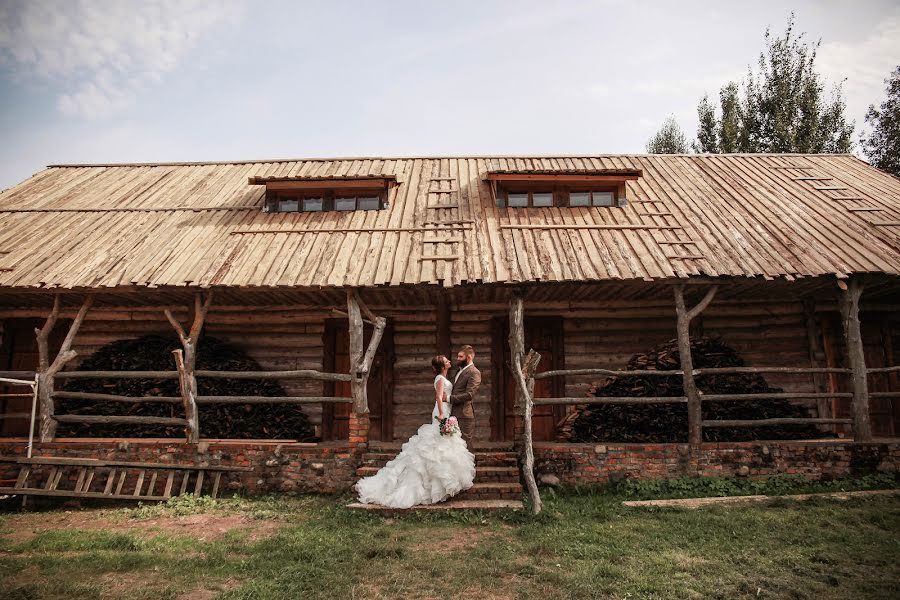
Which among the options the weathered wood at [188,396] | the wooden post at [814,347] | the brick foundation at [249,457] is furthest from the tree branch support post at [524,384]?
the wooden post at [814,347]

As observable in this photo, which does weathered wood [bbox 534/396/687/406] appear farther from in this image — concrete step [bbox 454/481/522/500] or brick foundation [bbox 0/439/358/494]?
brick foundation [bbox 0/439/358/494]

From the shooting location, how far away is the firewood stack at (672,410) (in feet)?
30.6

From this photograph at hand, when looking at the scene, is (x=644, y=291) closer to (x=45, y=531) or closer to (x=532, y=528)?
(x=532, y=528)

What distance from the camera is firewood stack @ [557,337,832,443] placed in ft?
30.6

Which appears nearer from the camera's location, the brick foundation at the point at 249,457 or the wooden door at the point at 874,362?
the brick foundation at the point at 249,457

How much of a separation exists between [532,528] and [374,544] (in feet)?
6.29

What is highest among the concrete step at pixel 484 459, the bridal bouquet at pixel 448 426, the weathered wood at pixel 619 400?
the weathered wood at pixel 619 400

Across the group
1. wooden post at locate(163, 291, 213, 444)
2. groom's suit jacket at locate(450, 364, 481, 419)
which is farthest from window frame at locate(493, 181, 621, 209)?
wooden post at locate(163, 291, 213, 444)

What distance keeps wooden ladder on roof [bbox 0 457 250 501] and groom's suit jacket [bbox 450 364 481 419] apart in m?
3.70

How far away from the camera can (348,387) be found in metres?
11.5

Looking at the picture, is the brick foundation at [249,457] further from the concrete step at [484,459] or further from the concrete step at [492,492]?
the concrete step at [492,492]

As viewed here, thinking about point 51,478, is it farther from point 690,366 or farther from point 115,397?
point 690,366

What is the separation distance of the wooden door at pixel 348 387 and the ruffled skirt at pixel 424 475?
3.53m

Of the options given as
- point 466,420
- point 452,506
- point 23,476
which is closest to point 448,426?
point 466,420
